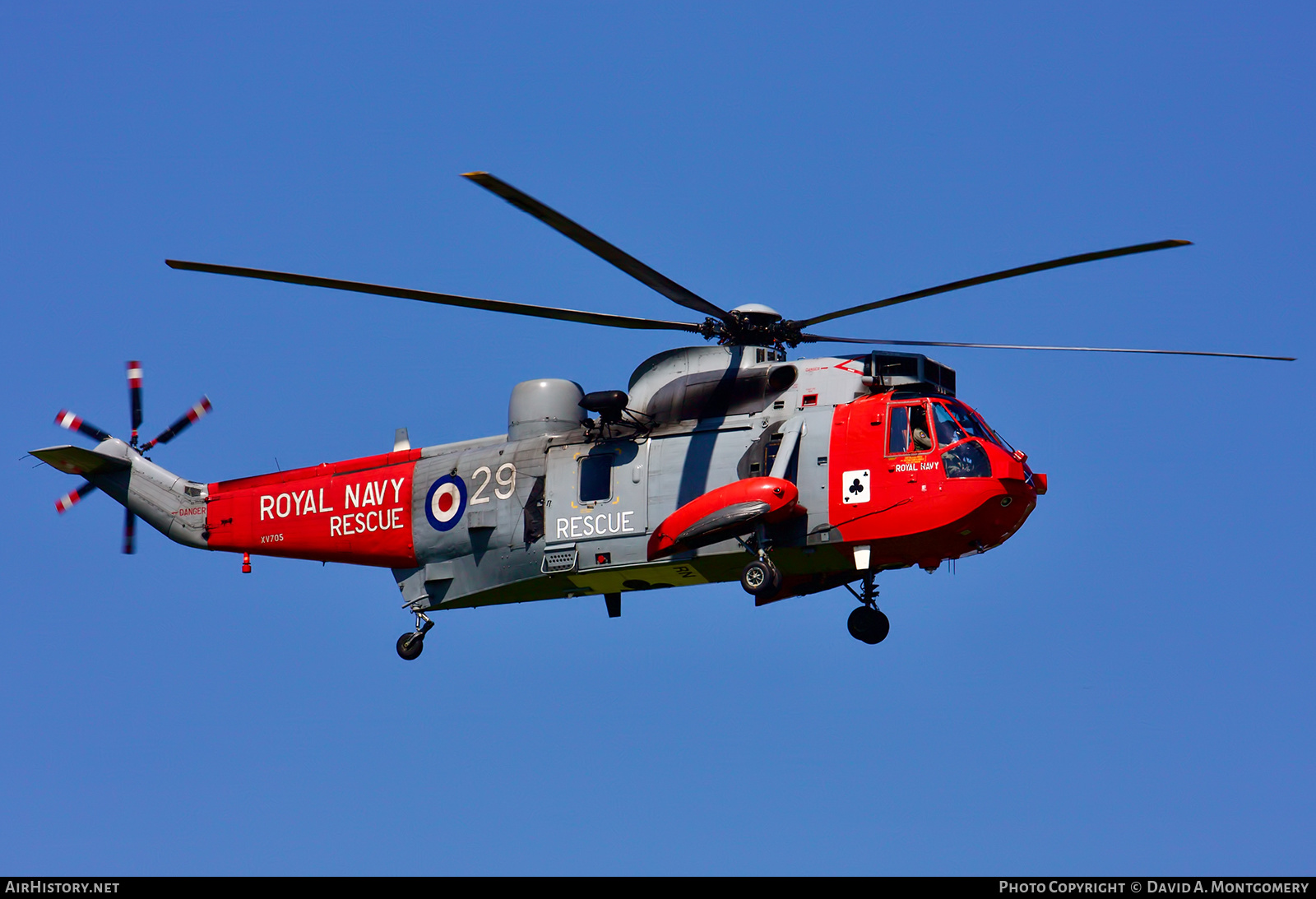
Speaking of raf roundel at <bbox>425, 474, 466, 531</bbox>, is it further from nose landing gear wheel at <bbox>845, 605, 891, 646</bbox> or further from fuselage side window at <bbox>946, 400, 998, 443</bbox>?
fuselage side window at <bbox>946, 400, 998, 443</bbox>

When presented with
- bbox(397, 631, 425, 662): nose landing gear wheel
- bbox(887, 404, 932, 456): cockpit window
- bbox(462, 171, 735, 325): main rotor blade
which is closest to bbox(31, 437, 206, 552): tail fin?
bbox(397, 631, 425, 662): nose landing gear wheel

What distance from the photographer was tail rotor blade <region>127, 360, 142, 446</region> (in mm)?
30328

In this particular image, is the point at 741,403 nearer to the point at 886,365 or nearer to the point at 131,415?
the point at 886,365

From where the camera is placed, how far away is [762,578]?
2266 cm

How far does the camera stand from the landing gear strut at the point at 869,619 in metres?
24.5

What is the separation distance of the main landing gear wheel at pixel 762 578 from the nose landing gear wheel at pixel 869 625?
249 centimetres

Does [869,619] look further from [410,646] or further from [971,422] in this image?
[410,646]

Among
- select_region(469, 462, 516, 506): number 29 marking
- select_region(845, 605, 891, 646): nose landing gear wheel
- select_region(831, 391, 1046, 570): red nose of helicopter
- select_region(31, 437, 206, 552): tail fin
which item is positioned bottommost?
select_region(845, 605, 891, 646): nose landing gear wheel

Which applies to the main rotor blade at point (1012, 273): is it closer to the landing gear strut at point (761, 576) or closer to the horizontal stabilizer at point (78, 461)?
the landing gear strut at point (761, 576)

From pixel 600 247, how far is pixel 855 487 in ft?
17.8

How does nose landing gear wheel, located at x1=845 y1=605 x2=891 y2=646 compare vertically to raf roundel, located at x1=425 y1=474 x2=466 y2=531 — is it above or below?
below

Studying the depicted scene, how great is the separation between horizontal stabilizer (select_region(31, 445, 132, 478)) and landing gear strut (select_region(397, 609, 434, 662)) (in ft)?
23.8

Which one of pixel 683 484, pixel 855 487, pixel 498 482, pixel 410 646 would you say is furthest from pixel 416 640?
pixel 855 487
